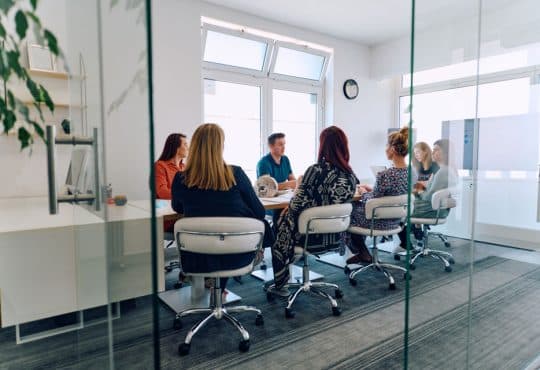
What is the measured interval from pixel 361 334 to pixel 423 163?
50.6 inches

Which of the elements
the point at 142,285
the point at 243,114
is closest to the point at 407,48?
the point at 243,114

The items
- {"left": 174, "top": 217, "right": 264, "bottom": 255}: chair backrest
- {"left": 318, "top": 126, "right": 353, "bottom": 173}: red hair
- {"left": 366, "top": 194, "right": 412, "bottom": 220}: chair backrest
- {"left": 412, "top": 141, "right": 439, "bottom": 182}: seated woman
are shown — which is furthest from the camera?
{"left": 366, "top": 194, "right": 412, "bottom": 220}: chair backrest

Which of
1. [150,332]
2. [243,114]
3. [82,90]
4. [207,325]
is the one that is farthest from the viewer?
[243,114]

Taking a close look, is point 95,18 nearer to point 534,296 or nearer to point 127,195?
point 127,195

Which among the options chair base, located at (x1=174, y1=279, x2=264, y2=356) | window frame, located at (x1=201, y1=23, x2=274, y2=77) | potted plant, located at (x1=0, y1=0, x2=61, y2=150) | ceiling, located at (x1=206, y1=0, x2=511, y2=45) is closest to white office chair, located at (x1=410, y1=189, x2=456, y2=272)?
chair base, located at (x1=174, y1=279, x2=264, y2=356)

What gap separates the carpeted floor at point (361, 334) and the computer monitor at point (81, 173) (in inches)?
19.0

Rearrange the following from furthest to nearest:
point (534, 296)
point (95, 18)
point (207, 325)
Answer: point (207, 325) → point (534, 296) → point (95, 18)

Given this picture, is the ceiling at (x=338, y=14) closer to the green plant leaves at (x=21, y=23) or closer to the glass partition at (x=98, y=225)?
the glass partition at (x=98, y=225)

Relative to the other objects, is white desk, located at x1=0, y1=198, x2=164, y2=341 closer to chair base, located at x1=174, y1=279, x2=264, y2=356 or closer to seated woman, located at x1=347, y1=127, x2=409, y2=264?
chair base, located at x1=174, y1=279, x2=264, y2=356

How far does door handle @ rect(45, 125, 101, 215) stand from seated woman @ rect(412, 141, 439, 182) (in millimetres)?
1082

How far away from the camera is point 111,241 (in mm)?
1036

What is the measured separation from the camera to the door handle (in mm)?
1019

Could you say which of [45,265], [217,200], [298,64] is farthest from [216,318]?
[298,64]

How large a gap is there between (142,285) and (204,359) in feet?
4.41
